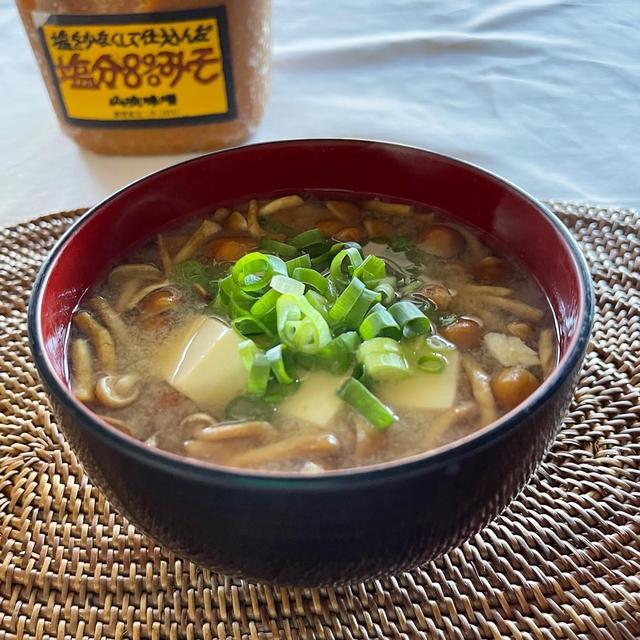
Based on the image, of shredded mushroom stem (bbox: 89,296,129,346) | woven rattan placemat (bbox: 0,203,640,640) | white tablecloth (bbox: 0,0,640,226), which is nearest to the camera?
woven rattan placemat (bbox: 0,203,640,640)

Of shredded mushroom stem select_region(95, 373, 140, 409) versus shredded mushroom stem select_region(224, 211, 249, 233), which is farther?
shredded mushroom stem select_region(224, 211, 249, 233)

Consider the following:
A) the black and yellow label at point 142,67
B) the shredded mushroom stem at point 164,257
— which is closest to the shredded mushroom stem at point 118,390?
the shredded mushroom stem at point 164,257

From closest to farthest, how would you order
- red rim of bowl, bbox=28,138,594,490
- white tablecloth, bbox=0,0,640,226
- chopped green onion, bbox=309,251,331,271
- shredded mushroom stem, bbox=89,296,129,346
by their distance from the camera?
red rim of bowl, bbox=28,138,594,490, shredded mushroom stem, bbox=89,296,129,346, chopped green onion, bbox=309,251,331,271, white tablecloth, bbox=0,0,640,226

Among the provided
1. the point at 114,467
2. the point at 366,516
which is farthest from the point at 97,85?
the point at 366,516

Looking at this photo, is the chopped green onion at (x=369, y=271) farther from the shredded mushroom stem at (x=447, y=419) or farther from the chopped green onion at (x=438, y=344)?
the shredded mushroom stem at (x=447, y=419)

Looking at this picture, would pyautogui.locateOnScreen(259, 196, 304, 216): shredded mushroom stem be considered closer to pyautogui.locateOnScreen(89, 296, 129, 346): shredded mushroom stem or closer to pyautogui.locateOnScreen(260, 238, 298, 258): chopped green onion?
pyautogui.locateOnScreen(260, 238, 298, 258): chopped green onion

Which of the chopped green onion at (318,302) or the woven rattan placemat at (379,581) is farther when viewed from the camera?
the chopped green onion at (318,302)

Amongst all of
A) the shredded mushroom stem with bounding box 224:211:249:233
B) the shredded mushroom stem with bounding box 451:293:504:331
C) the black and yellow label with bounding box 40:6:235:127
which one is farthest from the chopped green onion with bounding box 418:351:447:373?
the black and yellow label with bounding box 40:6:235:127
